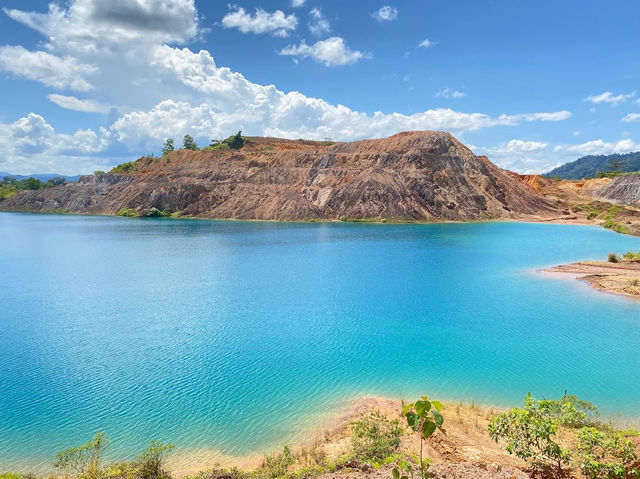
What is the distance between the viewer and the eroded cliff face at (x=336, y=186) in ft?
338

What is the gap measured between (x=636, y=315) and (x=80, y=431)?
32873mm

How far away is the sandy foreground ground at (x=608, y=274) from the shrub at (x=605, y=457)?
28.5 m

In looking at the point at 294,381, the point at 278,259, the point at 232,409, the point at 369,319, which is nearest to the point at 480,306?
the point at 369,319

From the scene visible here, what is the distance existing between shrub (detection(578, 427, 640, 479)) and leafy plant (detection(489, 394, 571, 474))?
0.48 meters

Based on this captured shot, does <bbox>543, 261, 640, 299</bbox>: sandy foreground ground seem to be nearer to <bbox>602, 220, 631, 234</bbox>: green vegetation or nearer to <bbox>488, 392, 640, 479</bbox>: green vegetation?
<bbox>488, 392, 640, 479</bbox>: green vegetation

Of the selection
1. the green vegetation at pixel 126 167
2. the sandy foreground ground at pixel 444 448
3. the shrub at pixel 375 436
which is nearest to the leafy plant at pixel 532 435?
the sandy foreground ground at pixel 444 448

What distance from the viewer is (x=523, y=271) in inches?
1694

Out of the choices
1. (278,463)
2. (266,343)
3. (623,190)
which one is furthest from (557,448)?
(623,190)

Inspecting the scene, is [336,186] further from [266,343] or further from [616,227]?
[266,343]

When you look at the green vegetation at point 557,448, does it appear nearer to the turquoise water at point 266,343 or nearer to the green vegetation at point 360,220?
the turquoise water at point 266,343

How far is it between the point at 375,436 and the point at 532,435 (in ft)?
14.7

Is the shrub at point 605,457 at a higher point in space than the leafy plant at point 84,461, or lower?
higher

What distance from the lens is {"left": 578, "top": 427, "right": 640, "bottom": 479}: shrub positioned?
954 cm

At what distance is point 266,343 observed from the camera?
22.9 meters
